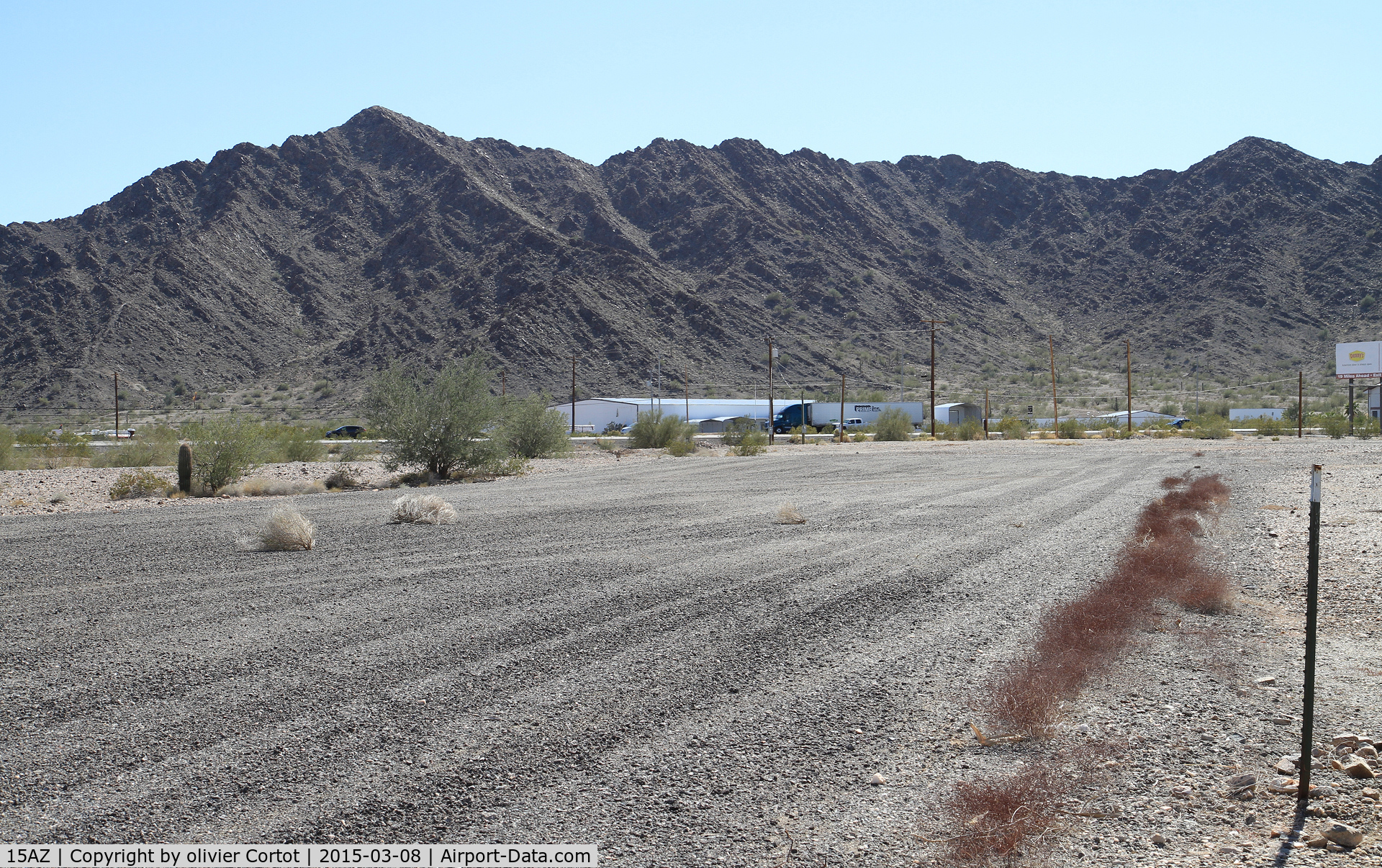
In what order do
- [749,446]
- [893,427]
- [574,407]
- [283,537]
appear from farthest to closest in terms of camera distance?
[574,407] → [893,427] → [749,446] → [283,537]

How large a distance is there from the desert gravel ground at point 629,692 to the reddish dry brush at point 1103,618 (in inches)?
7.5

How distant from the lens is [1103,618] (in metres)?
8.23

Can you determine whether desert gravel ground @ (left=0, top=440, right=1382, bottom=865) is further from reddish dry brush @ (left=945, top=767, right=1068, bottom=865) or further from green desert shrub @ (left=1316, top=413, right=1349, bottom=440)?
green desert shrub @ (left=1316, top=413, right=1349, bottom=440)

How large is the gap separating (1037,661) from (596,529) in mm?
9719

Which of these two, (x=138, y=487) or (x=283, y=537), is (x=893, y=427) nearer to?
(x=138, y=487)

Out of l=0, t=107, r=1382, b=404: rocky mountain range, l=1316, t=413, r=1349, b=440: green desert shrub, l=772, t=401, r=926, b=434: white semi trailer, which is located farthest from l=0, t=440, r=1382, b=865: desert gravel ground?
l=0, t=107, r=1382, b=404: rocky mountain range

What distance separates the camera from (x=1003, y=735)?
5.57 metres

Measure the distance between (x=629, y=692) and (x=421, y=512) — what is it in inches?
449

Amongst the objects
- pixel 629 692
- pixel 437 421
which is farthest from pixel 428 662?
pixel 437 421

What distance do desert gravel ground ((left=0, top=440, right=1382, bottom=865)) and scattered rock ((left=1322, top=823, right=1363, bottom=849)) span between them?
0.08 meters

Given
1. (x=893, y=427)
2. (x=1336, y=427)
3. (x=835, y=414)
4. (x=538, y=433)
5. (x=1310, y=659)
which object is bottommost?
(x=1310, y=659)

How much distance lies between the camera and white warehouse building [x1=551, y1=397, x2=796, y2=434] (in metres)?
80.6

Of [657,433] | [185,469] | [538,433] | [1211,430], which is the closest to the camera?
[185,469]

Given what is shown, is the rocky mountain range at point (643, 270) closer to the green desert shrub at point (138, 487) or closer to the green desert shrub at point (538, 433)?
the green desert shrub at point (538, 433)
